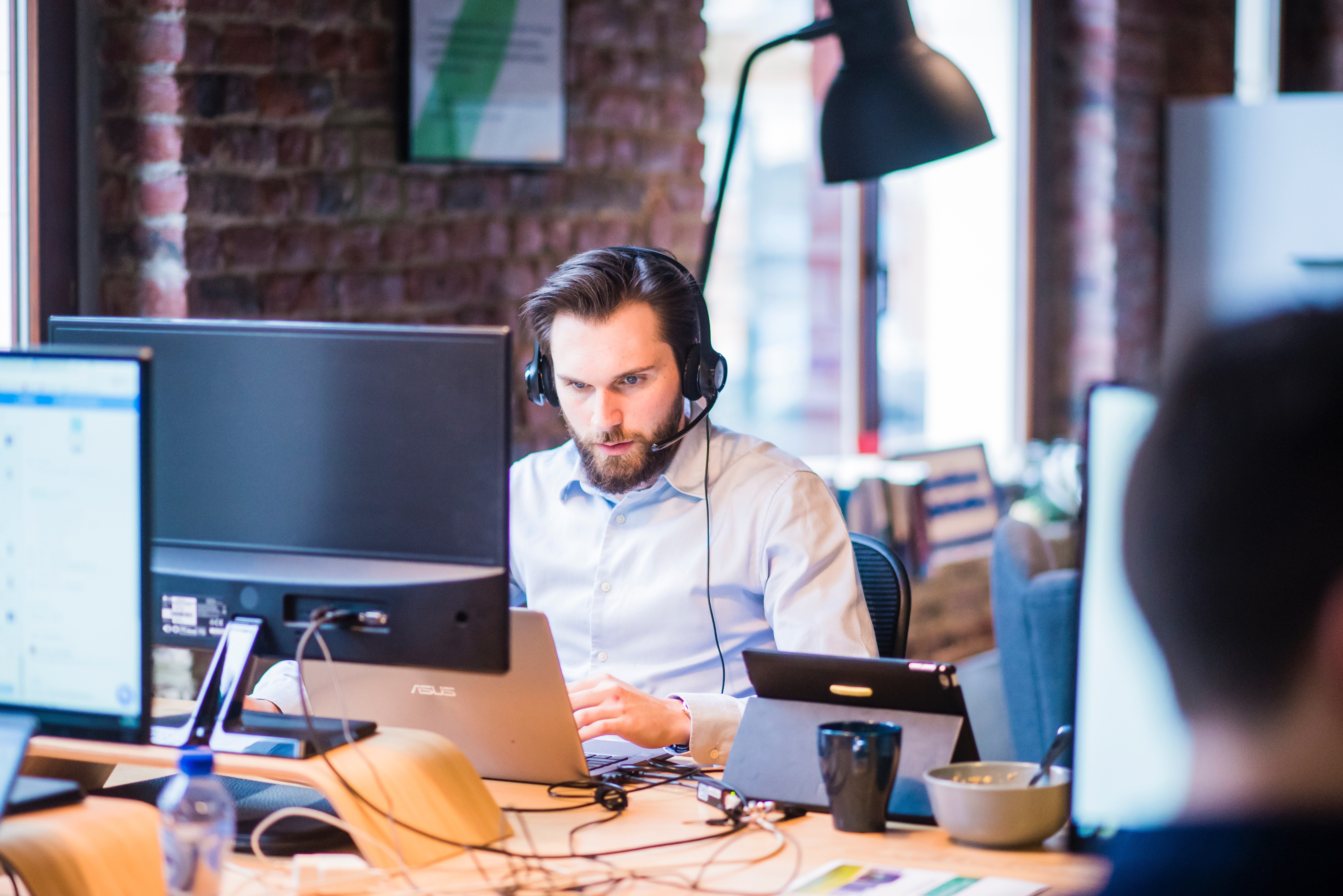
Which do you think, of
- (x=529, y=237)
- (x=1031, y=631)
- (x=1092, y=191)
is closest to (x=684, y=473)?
(x=1031, y=631)

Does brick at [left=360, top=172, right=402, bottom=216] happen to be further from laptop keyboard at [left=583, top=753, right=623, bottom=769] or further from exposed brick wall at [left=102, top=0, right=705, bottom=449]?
laptop keyboard at [left=583, top=753, right=623, bottom=769]

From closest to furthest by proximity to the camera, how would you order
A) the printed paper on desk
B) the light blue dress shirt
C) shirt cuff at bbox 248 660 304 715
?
1. the printed paper on desk
2. shirt cuff at bbox 248 660 304 715
3. the light blue dress shirt

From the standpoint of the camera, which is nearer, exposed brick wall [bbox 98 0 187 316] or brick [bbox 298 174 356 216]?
exposed brick wall [bbox 98 0 187 316]

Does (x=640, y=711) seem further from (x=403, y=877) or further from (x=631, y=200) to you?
(x=631, y=200)

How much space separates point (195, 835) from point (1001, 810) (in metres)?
0.70

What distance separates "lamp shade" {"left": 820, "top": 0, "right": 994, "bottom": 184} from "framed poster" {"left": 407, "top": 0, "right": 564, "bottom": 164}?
636mm

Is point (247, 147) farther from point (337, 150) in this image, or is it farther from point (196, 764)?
point (196, 764)

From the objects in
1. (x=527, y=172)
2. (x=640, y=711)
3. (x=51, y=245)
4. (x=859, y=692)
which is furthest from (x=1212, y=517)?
(x=527, y=172)

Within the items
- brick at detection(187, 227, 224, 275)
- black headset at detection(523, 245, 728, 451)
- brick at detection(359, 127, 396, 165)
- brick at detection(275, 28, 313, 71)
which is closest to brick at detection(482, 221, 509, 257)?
brick at detection(359, 127, 396, 165)

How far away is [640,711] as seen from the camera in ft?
5.24

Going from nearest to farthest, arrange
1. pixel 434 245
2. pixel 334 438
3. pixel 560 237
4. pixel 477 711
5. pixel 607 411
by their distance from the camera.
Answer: pixel 334 438, pixel 477 711, pixel 607 411, pixel 434 245, pixel 560 237

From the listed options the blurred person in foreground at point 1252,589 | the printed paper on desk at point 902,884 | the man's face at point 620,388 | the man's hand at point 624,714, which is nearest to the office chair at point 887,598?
the man's face at point 620,388

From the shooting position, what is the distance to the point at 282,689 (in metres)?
1.63

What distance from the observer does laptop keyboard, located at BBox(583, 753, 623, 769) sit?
164 centimetres
